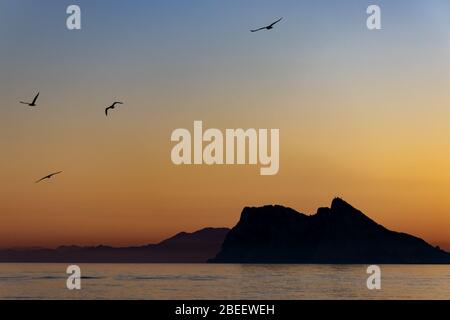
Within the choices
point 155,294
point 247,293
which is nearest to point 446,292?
point 247,293

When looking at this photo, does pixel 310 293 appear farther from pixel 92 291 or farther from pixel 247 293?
pixel 92 291
